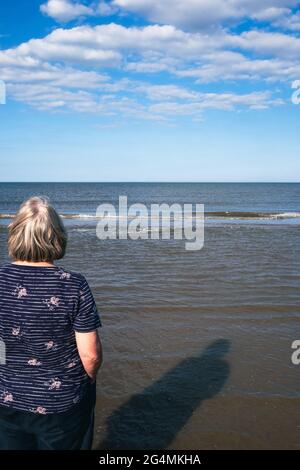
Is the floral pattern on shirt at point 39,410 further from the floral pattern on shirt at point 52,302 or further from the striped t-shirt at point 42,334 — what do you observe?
the floral pattern on shirt at point 52,302

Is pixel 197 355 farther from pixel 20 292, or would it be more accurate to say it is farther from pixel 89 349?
pixel 20 292

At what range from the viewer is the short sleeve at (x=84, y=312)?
252cm

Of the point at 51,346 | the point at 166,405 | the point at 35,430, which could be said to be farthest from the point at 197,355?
the point at 51,346

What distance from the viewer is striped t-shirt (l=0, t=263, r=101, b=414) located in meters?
2.48

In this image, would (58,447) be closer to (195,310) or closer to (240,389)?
(240,389)

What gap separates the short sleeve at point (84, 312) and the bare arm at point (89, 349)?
0.15 ft

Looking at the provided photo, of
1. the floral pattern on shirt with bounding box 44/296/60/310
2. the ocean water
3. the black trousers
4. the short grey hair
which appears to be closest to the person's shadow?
the ocean water

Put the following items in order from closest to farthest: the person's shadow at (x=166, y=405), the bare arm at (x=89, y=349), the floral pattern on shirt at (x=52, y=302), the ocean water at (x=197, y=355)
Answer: the floral pattern on shirt at (x=52, y=302) → the bare arm at (x=89, y=349) → the person's shadow at (x=166, y=405) → the ocean water at (x=197, y=355)

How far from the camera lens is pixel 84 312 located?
2.52 metres

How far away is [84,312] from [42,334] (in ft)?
0.94

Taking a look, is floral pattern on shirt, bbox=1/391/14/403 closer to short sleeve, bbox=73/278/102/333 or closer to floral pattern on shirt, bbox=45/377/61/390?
floral pattern on shirt, bbox=45/377/61/390

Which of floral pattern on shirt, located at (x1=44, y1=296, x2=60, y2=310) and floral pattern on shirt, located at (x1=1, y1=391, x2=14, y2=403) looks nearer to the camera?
floral pattern on shirt, located at (x1=44, y1=296, x2=60, y2=310)

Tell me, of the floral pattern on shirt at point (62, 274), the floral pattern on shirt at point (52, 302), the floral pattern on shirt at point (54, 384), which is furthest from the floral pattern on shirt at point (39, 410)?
the floral pattern on shirt at point (62, 274)
